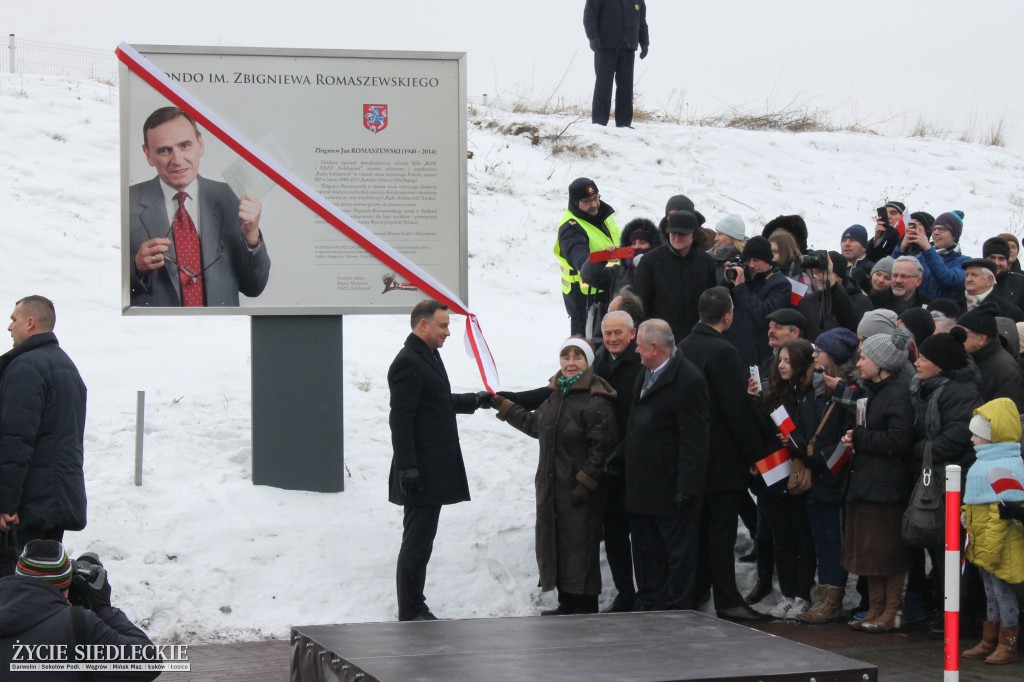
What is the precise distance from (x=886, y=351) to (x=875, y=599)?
1649mm

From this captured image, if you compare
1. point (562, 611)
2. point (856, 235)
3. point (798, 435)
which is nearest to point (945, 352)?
point (798, 435)

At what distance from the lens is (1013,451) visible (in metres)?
8.02

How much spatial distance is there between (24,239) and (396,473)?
8.28 meters

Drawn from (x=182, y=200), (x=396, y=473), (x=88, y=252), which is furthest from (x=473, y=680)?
(x=88, y=252)

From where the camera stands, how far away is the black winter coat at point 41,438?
25.5 feet

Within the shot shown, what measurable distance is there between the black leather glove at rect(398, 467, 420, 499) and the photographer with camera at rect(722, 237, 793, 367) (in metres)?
2.87

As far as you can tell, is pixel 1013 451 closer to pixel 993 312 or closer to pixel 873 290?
pixel 993 312

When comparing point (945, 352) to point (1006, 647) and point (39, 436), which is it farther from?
point (39, 436)

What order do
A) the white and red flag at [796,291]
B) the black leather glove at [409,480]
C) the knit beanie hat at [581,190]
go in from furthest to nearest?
the knit beanie hat at [581,190], the white and red flag at [796,291], the black leather glove at [409,480]

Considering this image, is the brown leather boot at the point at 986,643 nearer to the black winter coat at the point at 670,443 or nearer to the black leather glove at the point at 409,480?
the black winter coat at the point at 670,443

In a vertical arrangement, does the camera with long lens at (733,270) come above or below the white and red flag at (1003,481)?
above

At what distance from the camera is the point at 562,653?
5.99 meters

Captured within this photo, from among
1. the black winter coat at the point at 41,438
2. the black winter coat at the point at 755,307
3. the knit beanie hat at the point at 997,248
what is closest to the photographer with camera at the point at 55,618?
the black winter coat at the point at 41,438

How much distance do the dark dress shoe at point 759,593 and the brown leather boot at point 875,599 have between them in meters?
0.82
